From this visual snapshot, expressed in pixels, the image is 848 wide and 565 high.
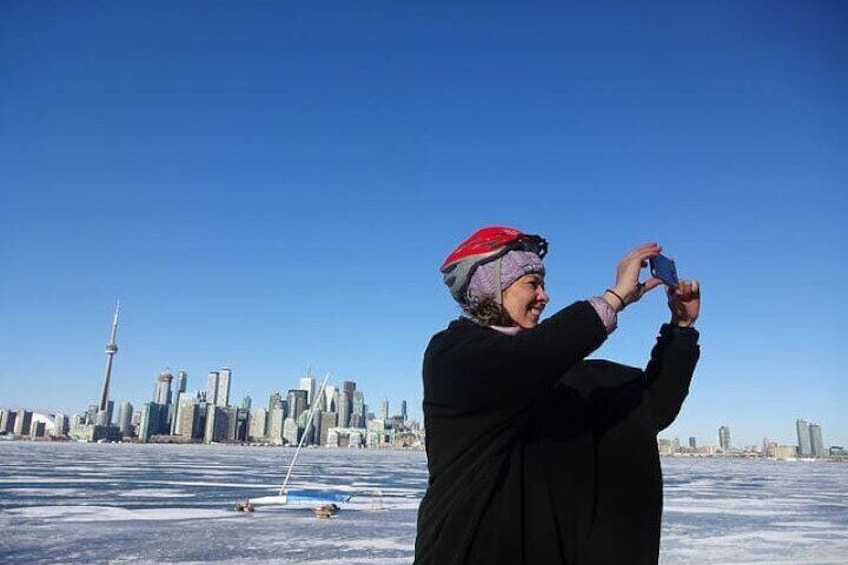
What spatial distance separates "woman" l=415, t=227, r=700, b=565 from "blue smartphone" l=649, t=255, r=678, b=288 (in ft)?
0.15

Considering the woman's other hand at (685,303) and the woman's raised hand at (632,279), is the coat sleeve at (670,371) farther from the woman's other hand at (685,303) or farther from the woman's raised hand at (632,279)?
the woman's raised hand at (632,279)

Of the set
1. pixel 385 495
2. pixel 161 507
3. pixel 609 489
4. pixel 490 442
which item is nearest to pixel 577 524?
pixel 609 489

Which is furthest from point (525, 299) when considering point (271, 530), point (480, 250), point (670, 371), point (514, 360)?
point (271, 530)

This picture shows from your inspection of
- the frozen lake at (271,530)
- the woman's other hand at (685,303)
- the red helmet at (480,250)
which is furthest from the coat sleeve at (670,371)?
the frozen lake at (271,530)

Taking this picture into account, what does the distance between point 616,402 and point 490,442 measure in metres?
0.33

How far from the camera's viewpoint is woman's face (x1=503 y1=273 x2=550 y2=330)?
1271mm

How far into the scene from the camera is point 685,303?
147 centimetres

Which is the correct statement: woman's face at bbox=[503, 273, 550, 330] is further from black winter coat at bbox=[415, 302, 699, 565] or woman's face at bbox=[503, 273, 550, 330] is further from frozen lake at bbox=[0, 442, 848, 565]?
frozen lake at bbox=[0, 442, 848, 565]

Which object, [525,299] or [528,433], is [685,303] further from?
[528,433]

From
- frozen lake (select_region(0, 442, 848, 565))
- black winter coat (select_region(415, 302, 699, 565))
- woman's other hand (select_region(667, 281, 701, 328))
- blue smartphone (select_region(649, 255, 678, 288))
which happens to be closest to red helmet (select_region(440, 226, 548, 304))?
black winter coat (select_region(415, 302, 699, 565))

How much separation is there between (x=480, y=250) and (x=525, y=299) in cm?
14

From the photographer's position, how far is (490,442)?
44.1 inches

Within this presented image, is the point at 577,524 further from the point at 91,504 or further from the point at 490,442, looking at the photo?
the point at 91,504

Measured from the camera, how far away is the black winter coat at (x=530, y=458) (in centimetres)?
106
